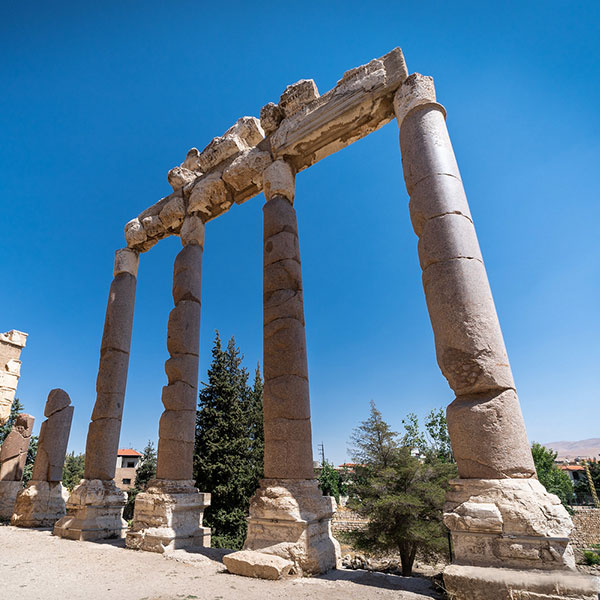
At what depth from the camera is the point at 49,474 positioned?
34.3 ft


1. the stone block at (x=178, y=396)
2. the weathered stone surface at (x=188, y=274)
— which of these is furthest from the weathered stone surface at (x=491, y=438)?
the weathered stone surface at (x=188, y=274)

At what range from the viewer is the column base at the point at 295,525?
493cm

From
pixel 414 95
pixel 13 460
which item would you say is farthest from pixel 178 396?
pixel 13 460

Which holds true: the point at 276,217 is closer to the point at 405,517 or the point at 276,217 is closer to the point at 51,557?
the point at 51,557

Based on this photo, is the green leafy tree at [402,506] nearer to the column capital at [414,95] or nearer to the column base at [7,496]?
the column capital at [414,95]

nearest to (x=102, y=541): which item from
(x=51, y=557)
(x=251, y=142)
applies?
(x=51, y=557)

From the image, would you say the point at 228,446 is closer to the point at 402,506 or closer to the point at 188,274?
the point at 402,506

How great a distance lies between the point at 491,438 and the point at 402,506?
856 cm

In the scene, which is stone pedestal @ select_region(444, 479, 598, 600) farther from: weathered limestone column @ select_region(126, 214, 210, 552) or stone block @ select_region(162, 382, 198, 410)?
stone block @ select_region(162, 382, 198, 410)

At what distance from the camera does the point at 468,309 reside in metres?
4.54

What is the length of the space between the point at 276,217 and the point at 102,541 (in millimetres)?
7576

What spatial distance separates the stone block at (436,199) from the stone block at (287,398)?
2994mm

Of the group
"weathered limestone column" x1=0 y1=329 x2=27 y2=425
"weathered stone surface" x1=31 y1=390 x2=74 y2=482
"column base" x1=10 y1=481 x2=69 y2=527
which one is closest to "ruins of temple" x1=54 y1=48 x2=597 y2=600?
"column base" x1=10 y1=481 x2=69 y2=527

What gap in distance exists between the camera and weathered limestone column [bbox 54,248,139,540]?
822 cm
